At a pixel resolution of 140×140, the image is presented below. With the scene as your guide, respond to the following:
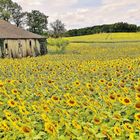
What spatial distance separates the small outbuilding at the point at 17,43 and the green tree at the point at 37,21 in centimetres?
4364

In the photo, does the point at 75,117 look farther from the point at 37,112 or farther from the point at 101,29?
the point at 101,29

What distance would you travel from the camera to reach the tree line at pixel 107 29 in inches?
4043

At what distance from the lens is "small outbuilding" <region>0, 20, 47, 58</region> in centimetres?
3718

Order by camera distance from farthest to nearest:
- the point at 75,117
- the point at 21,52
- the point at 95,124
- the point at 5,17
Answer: the point at 5,17
the point at 21,52
the point at 75,117
the point at 95,124

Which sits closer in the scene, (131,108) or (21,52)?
(131,108)

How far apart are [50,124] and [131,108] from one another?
1.51 m

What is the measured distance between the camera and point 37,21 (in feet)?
299

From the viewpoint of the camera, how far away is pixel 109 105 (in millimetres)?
4980

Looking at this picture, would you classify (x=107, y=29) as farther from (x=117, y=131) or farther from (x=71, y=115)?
(x=117, y=131)

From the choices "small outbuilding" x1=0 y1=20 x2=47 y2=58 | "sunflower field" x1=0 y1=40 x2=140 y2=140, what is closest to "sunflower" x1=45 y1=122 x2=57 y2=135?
"sunflower field" x1=0 y1=40 x2=140 y2=140

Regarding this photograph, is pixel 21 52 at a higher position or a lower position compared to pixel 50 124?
lower

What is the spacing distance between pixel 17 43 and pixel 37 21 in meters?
52.7

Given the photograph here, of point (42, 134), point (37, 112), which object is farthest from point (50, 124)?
point (37, 112)

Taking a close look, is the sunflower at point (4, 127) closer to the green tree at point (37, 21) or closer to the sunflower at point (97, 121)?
the sunflower at point (97, 121)
